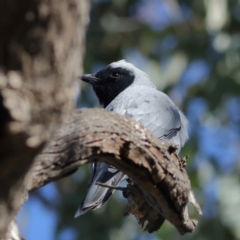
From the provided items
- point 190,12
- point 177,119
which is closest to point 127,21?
point 190,12

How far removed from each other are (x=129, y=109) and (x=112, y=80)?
4.15 ft

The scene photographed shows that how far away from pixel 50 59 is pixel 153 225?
2.01 metres

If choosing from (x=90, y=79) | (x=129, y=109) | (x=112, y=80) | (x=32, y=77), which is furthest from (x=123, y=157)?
(x=112, y=80)

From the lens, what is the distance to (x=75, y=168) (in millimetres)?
2924

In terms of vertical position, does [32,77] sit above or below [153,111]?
above

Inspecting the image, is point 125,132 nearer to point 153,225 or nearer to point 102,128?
point 102,128

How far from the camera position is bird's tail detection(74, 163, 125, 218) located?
423 cm

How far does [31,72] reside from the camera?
1967 mm

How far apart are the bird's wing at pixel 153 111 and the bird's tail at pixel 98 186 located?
67 cm

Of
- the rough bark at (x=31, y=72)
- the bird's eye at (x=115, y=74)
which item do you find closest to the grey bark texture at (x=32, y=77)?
the rough bark at (x=31, y=72)

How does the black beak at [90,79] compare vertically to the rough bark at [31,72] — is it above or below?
below

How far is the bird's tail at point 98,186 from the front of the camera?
423cm

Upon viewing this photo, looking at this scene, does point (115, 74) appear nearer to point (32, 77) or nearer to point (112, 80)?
point (112, 80)

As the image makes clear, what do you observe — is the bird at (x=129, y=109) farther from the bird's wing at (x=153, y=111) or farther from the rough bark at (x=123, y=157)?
the rough bark at (x=123, y=157)
